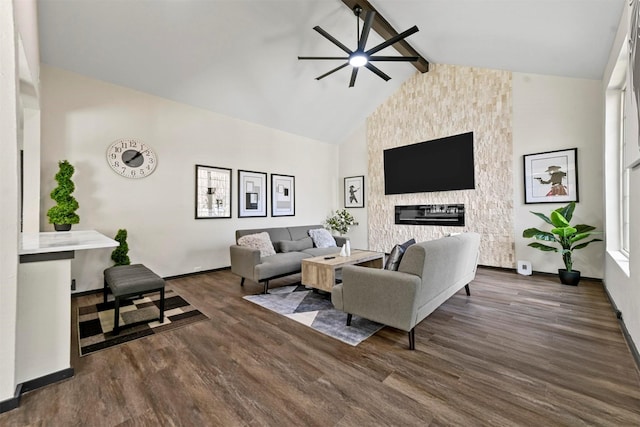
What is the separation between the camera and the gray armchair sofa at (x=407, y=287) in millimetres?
2193

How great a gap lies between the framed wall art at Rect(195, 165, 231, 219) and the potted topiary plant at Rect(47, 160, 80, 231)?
1.75 m

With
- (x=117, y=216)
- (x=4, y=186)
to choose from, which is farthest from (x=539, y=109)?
(x=117, y=216)

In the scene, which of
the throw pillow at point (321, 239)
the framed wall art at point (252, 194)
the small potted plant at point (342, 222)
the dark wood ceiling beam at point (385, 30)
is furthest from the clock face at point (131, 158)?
the small potted plant at point (342, 222)

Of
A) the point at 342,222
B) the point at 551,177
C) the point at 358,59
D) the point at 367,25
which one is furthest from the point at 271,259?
the point at 551,177

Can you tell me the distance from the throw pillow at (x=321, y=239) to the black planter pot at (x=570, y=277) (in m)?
3.65

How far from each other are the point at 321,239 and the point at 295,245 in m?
0.63

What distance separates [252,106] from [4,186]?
418cm

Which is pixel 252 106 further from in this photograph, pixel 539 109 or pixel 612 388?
pixel 612 388

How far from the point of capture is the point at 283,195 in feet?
20.5

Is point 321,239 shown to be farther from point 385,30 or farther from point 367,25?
→ point 385,30

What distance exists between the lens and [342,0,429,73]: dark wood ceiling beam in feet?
12.2

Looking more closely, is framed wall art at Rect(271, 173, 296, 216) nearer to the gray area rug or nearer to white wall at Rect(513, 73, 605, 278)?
the gray area rug

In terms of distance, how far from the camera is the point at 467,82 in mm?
5277

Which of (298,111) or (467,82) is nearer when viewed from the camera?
(467,82)
